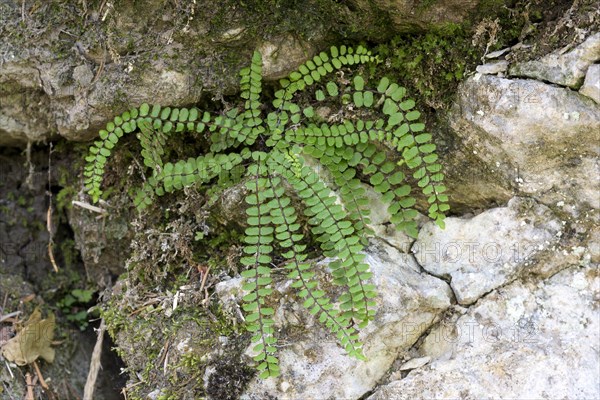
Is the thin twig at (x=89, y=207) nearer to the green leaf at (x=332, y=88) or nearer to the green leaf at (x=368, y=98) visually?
the green leaf at (x=332, y=88)

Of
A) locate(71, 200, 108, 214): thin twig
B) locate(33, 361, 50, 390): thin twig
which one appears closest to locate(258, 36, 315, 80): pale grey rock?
locate(71, 200, 108, 214): thin twig

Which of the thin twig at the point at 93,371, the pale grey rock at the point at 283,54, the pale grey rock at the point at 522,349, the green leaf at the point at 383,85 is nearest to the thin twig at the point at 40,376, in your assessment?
the thin twig at the point at 93,371

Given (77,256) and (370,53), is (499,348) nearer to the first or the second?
(370,53)

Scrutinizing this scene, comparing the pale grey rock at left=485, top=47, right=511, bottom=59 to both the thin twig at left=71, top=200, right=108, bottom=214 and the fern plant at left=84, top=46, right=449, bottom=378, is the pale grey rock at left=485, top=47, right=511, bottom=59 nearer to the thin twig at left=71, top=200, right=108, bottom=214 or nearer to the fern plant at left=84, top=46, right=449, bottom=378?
the fern plant at left=84, top=46, right=449, bottom=378

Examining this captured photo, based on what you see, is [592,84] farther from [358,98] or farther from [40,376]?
[40,376]

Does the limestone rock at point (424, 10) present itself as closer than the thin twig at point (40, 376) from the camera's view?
Yes

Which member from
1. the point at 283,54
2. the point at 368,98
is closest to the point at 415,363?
the point at 368,98
